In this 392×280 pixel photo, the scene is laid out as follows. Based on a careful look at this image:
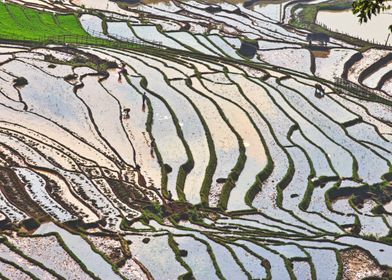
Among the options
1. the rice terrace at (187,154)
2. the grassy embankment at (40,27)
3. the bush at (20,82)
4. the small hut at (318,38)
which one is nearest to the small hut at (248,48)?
the rice terrace at (187,154)

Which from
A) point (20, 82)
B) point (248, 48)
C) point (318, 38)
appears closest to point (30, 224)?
point (20, 82)

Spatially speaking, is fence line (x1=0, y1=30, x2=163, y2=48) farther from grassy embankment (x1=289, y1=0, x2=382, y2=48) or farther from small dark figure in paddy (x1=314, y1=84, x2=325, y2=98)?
grassy embankment (x1=289, y1=0, x2=382, y2=48)

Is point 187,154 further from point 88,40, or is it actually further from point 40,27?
point 40,27

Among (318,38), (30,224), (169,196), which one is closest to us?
(30,224)

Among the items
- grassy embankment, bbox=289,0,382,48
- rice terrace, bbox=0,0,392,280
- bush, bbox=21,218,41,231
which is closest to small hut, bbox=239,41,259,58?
rice terrace, bbox=0,0,392,280

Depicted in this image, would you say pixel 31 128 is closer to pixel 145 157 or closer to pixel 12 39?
pixel 145 157
